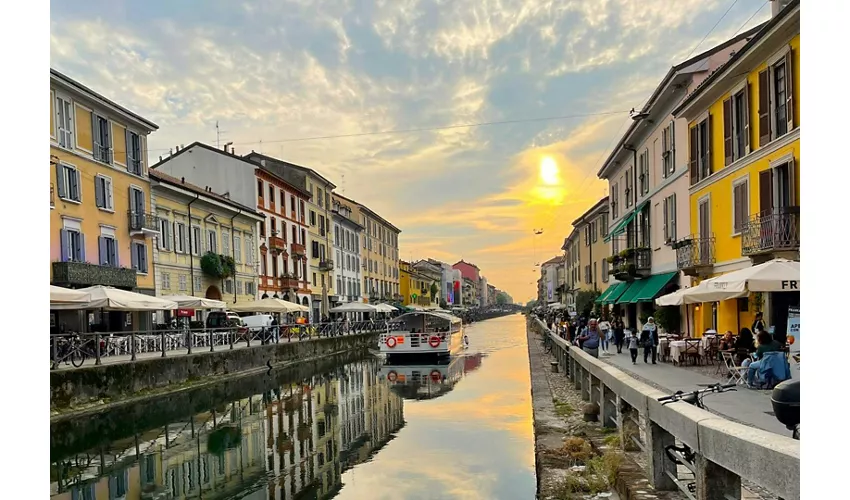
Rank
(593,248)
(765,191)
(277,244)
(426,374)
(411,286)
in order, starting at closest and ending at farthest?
(765,191) → (426,374) → (277,244) → (593,248) → (411,286)

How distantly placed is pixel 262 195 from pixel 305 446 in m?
32.4

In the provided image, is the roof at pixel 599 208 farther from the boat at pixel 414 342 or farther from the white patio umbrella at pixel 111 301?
the white patio umbrella at pixel 111 301

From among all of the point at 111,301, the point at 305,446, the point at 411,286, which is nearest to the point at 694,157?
the point at 305,446

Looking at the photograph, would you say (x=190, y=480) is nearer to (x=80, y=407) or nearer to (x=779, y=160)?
(x=80, y=407)

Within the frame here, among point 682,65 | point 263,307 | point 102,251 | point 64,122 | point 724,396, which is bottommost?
point 263,307

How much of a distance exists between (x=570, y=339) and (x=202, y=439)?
62.4ft

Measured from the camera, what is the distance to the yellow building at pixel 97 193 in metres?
24.6

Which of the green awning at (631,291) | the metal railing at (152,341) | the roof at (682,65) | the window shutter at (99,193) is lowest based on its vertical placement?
the metal railing at (152,341)

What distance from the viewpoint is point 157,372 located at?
21.4m

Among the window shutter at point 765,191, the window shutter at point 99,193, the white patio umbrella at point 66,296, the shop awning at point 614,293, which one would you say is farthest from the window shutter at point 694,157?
the window shutter at point 99,193

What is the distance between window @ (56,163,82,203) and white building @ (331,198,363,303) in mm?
36047

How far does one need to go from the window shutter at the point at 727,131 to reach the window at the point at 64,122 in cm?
2265

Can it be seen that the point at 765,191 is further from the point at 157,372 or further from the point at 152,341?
the point at 152,341

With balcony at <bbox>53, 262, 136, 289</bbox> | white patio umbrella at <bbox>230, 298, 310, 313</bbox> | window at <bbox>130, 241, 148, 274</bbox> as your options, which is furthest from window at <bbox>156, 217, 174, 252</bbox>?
white patio umbrella at <bbox>230, 298, 310, 313</bbox>
